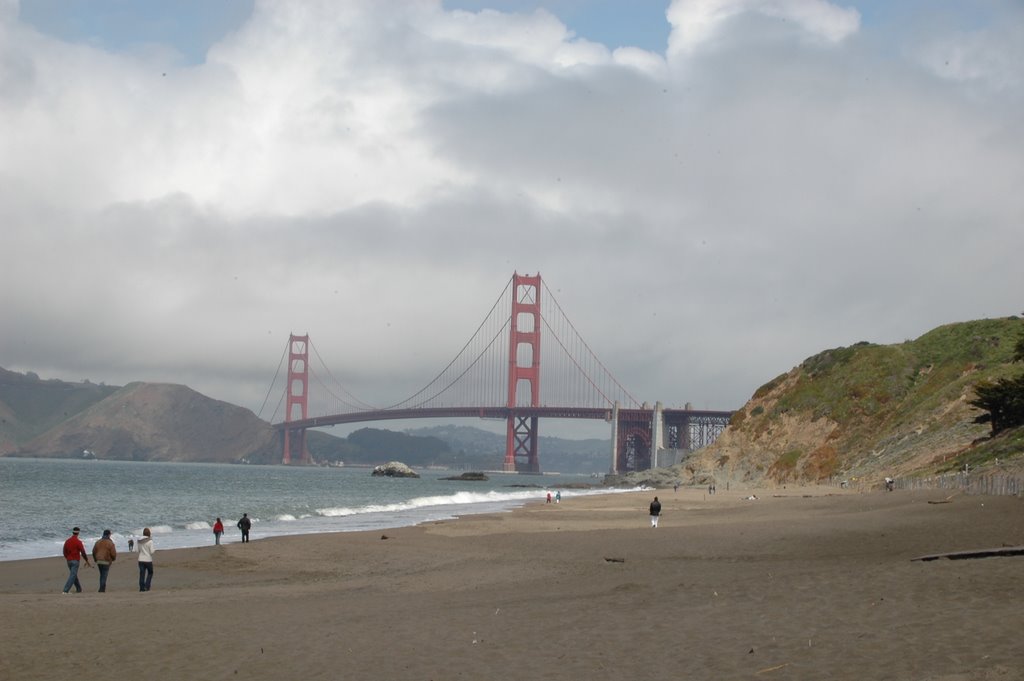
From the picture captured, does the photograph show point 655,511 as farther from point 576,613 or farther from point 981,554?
point 576,613

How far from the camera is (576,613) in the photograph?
12.7 metres

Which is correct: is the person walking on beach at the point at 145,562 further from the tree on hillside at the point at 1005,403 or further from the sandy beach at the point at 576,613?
the tree on hillside at the point at 1005,403

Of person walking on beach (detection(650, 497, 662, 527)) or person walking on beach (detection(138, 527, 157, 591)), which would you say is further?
person walking on beach (detection(650, 497, 662, 527))

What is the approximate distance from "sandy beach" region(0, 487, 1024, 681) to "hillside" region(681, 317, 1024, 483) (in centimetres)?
2976

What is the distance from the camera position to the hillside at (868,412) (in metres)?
51.5

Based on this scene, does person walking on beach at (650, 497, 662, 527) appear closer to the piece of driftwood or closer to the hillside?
the piece of driftwood

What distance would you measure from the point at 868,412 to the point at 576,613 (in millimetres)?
54327

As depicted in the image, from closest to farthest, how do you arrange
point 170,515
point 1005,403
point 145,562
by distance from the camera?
point 145,562, point 1005,403, point 170,515

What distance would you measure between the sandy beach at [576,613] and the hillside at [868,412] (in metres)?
29.8

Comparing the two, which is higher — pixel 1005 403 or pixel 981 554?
pixel 1005 403

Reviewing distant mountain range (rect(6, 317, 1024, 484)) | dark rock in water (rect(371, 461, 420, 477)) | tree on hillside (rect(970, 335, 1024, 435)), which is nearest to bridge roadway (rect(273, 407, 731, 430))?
dark rock in water (rect(371, 461, 420, 477))

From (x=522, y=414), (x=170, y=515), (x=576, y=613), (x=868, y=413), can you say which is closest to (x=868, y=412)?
(x=868, y=413)

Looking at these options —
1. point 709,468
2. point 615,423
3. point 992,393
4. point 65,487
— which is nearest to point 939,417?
point 992,393

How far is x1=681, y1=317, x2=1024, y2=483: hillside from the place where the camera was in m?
51.5
